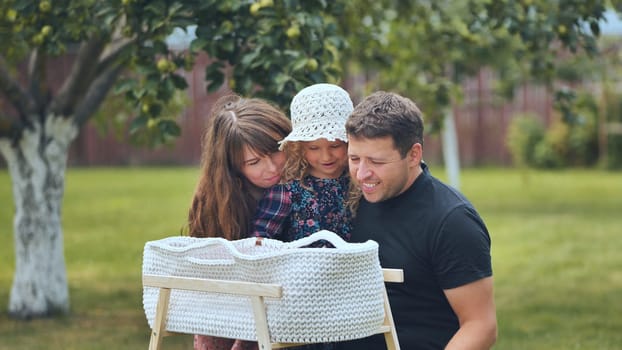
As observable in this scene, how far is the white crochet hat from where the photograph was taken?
3.14 meters

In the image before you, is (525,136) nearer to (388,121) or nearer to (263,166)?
(263,166)

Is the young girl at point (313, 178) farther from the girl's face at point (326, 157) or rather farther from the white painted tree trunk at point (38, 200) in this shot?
the white painted tree trunk at point (38, 200)

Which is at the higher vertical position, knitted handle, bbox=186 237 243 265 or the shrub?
knitted handle, bbox=186 237 243 265

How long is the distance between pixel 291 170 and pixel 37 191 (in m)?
3.69

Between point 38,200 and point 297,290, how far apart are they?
4.34 meters

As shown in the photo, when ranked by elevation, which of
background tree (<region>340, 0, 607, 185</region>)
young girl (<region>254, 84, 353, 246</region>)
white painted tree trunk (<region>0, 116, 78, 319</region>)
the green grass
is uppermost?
background tree (<region>340, 0, 607, 185</region>)

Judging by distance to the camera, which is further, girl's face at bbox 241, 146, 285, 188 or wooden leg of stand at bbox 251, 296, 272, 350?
girl's face at bbox 241, 146, 285, 188

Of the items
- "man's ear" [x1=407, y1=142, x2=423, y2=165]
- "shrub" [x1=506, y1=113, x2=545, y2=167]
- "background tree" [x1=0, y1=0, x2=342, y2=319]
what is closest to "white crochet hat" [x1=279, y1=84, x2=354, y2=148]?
"man's ear" [x1=407, y1=142, x2=423, y2=165]

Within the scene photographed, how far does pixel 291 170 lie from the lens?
3240mm

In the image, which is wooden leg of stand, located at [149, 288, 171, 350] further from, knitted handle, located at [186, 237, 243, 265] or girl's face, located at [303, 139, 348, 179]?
girl's face, located at [303, 139, 348, 179]

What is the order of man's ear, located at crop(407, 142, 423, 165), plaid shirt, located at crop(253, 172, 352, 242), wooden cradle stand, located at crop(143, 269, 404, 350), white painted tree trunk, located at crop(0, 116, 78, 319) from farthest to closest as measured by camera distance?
1. white painted tree trunk, located at crop(0, 116, 78, 319)
2. plaid shirt, located at crop(253, 172, 352, 242)
3. man's ear, located at crop(407, 142, 423, 165)
4. wooden cradle stand, located at crop(143, 269, 404, 350)

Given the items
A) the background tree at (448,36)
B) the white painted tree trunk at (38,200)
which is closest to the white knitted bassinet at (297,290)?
the background tree at (448,36)

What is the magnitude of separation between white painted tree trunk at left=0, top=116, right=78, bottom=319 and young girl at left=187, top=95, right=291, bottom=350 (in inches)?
133

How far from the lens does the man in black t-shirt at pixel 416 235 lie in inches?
114
